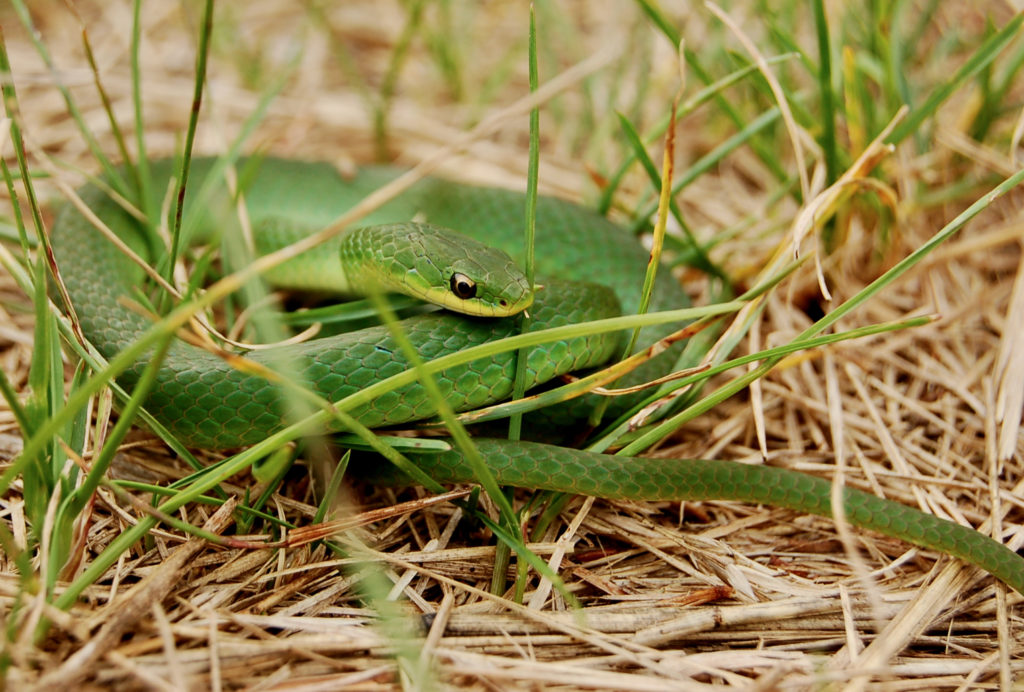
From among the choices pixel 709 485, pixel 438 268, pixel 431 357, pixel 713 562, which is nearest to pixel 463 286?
pixel 438 268

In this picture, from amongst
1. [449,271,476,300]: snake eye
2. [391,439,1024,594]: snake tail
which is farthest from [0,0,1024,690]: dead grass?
[449,271,476,300]: snake eye

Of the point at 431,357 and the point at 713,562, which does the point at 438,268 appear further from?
the point at 713,562

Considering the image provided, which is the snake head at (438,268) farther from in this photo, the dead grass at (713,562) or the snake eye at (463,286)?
Answer: the dead grass at (713,562)

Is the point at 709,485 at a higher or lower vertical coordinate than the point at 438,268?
lower

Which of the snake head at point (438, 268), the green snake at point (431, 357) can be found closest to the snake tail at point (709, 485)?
the green snake at point (431, 357)

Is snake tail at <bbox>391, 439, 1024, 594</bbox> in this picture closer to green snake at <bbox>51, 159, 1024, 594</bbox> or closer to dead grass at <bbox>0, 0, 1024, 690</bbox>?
green snake at <bbox>51, 159, 1024, 594</bbox>

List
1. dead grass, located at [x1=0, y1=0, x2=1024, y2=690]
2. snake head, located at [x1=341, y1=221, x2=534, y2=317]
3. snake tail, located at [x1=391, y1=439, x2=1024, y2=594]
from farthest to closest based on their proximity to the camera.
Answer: snake head, located at [x1=341, y1=221, x2=534, y2=317] < snake tail, located at [x1=391, y1=439, x2=1024, y2=594] < dead grass, located at [x1=0, y1=0, x2=1024, y2=690]

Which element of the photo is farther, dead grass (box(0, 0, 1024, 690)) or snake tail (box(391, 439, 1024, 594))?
snake tail (box(391, 439, 1024, 594))
